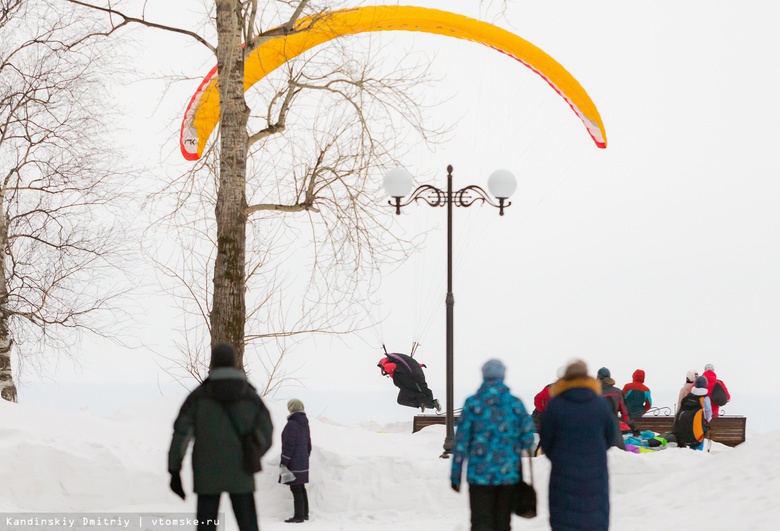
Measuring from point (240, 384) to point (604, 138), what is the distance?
10.8 m

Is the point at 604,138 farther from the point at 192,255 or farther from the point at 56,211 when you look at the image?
the point at 56,211

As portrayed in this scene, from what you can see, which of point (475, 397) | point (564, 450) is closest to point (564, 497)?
point (564, 450)

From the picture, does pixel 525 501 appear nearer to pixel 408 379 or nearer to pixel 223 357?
pixel 223 357

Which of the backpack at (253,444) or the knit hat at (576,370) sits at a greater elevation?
the knit hat at (576,370)

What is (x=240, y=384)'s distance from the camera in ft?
20.0

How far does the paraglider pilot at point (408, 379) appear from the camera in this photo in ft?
58.3

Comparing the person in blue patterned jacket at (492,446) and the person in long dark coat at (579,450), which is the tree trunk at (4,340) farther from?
the person in long dark coat at (579,450)

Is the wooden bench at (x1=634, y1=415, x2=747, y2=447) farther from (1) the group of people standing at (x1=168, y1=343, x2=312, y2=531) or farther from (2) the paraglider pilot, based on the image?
(1) the group of people standing at (x1=168, y1=343, x2=312, y2=531)

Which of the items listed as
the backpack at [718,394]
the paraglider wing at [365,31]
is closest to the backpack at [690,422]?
the backpack at [718,394]

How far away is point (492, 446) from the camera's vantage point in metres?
6.35

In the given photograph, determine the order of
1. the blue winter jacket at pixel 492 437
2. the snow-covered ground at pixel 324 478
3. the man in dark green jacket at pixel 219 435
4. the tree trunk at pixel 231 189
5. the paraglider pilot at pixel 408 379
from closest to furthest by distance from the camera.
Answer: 1. the man in dark green jacket at pixel 219 435
2. the blue winter jacket at pixel 492 437
3. the snow-covered ground at pixel 324 478
4. the tree trunk at pixel 231 189
5. the paraglider pilot at pixel 408 379

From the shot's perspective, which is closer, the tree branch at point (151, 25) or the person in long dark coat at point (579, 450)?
the person in long dark coat at point (579, 450)

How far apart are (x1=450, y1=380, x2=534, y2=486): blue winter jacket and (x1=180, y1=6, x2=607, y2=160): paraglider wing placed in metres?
7.36

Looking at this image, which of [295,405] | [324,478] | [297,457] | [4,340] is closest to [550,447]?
[295,405]
